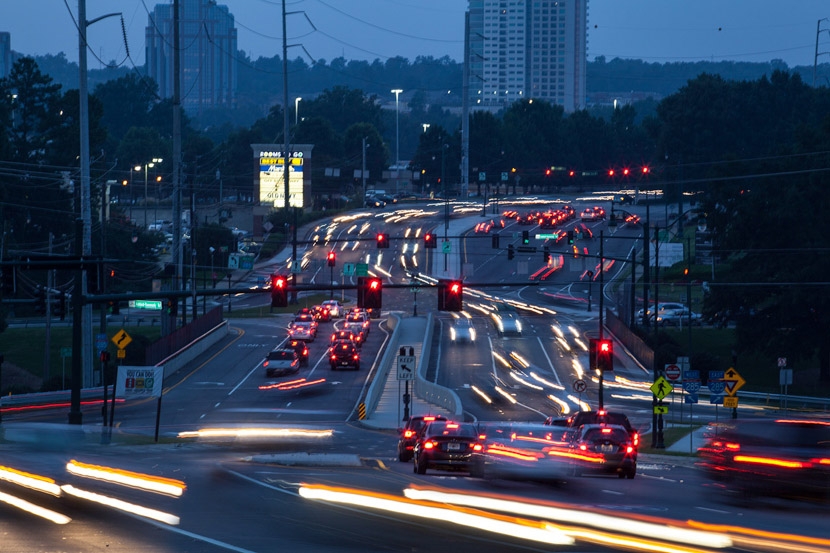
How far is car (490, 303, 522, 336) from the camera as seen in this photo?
7931 centimetres

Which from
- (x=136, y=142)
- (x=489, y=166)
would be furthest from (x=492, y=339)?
(x=136, y=142)

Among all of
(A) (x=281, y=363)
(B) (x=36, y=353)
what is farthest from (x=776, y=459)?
(B) (x=36, y=353)

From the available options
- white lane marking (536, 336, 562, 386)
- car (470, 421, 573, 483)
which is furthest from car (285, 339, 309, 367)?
car (470, 421, 573, 483)

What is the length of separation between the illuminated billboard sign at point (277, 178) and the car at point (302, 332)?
196 feet

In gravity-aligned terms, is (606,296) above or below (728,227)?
below

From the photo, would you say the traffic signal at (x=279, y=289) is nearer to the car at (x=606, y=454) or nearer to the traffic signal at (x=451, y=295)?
the traffic signal at (x=451, y=295)

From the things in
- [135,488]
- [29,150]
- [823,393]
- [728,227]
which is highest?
[29,150]

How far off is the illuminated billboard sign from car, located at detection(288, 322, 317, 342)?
59.7m

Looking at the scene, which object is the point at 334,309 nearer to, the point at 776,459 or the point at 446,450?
the point at 446,450

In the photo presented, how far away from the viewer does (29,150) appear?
4348 inches

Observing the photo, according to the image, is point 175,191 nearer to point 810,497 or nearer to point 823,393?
point 823,393

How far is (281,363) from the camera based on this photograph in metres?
63.4

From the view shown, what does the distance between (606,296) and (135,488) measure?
83651 millimetres

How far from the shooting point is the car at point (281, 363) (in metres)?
63.2
